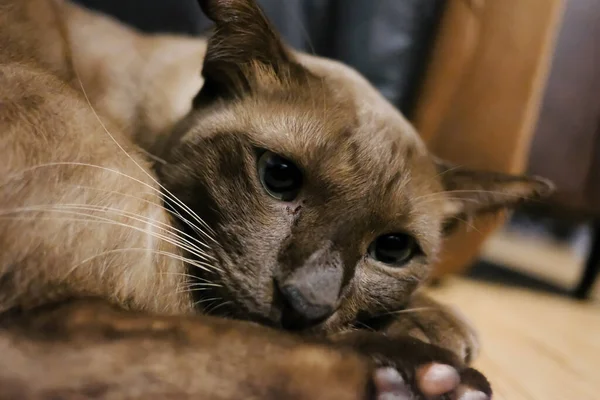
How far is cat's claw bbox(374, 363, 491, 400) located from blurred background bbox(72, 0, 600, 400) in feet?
1.56

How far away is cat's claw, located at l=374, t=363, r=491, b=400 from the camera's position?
23.5 inches

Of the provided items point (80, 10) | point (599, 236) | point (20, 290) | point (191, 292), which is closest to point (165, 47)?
point (80, 10)

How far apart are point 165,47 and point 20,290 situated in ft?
3.08

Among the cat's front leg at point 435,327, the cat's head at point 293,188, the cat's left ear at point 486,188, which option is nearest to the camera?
the cat's head at point 293,188

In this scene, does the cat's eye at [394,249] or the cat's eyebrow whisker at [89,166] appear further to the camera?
the cat's eye at [394,249]

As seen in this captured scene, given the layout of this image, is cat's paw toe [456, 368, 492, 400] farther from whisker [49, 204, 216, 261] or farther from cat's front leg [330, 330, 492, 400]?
whisker [49, 204, 216, 261]

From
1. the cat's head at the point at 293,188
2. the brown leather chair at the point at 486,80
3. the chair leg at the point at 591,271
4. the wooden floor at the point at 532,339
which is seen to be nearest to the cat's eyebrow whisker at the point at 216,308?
the cat's head at the point at 293,188

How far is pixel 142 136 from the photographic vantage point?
1165 millimetres

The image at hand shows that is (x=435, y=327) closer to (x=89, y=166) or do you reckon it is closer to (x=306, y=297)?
(x=306, y=297)

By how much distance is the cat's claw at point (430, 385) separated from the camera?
23.5 inches

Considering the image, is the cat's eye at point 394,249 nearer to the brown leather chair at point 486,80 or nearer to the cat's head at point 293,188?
the cat's head at point 293,188

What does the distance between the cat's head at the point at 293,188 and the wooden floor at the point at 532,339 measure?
26cm

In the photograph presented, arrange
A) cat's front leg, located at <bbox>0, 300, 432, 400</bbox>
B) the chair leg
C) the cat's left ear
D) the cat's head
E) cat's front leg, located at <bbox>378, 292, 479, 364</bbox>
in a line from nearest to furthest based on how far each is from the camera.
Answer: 1. cat's front leg, located at <bbox>0, 300, 432, 400</bbox>
2. the cat's head
3. cat's front leg, located at <bbox>378, 292, 479, 364</bbox>
4. the cat's left ear
5. the chair leg

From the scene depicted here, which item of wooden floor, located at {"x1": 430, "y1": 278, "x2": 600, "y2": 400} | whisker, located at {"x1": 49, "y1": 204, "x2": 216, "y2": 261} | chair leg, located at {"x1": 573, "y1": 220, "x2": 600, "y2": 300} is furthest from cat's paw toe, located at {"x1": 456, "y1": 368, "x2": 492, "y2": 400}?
chair leg, located at {"x1": 573, "y1": 220, "x2": 600, "y2": 300}
